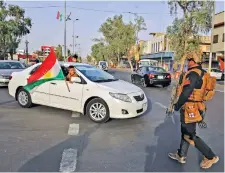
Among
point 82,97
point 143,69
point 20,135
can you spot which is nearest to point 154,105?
point 82,97

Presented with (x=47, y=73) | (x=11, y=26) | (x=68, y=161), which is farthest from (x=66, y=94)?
(x=11, y=26)

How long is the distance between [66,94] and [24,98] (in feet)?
5.89

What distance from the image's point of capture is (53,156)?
14.5ft

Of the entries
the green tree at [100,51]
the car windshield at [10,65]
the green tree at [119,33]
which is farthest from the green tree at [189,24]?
the green tree at [100,51]

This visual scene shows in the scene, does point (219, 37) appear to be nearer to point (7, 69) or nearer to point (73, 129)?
point (7, 69)

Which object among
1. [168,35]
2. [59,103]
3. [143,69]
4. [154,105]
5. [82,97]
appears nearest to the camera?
[82,97]

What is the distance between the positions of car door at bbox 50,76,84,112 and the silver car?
7000mm

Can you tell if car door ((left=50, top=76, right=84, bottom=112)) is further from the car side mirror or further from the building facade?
the building facade

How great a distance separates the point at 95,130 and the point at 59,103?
1806 millimetres

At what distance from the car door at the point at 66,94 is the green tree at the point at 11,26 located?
1238 inches

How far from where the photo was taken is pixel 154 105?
973cm

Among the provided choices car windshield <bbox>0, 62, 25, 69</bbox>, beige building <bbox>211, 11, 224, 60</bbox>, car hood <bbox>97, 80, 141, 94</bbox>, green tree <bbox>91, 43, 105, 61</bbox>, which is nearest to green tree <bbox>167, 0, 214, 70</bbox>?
beige building <bbox>211, 11, 224, 60</bbox>

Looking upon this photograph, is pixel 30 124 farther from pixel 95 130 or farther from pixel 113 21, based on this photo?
pixel 113 21

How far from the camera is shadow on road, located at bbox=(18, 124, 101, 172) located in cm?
393
